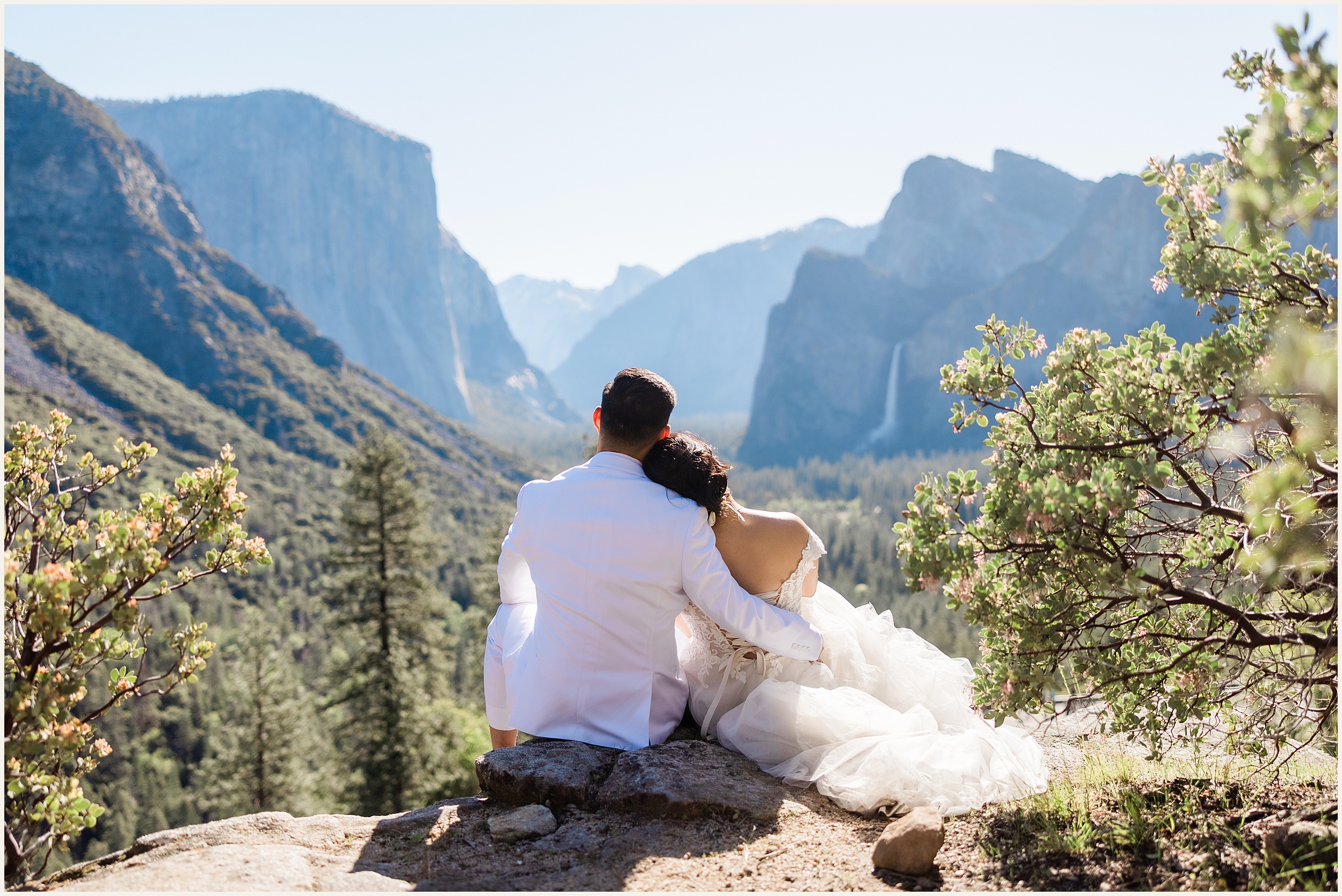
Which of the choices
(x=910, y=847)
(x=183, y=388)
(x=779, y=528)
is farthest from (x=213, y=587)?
(x=910, y=847)

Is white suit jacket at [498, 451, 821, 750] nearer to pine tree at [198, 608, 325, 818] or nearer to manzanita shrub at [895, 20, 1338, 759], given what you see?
manzanita shrub at [895, 20, 1338, 759]

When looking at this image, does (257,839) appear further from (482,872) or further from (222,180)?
(222,180)

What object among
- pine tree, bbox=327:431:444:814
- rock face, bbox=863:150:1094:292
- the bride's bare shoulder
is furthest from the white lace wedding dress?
rock face, bbox=863:150:1094:292

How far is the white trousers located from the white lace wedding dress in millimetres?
819

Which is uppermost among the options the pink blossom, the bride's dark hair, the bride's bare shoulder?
the pink blossom

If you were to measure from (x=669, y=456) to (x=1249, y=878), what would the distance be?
242cm

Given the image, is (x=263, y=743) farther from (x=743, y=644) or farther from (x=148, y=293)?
(x=148, y=293)

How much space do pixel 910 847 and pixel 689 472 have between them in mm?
1648

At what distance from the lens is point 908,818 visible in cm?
274

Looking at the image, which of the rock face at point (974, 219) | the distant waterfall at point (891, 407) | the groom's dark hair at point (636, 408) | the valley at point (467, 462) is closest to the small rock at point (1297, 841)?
the valley at point (467, 462)

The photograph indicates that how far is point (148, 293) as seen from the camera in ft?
392

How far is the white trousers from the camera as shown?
376 centimetres

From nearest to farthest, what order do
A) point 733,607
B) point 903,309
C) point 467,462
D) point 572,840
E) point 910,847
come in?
point 910,847 < point 572,840 < point 733,607 < point 467,462 < point 903,309

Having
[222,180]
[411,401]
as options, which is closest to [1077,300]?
[411,401]
